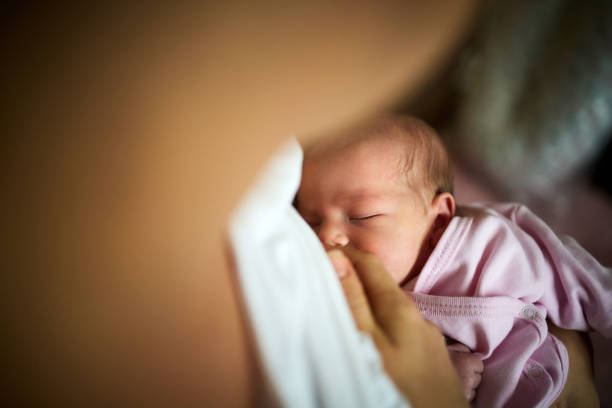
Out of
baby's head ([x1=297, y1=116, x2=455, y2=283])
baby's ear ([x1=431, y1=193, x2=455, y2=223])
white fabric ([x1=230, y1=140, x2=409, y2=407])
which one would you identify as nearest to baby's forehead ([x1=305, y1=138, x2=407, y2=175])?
baby's head ([x1=297, y1=116, x2=455, y2=283])

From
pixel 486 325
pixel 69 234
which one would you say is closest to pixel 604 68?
pixel 486 325

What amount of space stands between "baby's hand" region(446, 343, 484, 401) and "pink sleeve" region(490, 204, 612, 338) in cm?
21

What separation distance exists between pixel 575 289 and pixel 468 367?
0.94ft

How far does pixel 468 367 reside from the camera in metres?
0.63

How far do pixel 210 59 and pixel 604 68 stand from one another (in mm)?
950

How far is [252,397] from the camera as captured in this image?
340 millimetres

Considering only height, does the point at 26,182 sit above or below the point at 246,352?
above

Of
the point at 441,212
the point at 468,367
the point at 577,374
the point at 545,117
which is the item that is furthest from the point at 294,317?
the point at 545,117

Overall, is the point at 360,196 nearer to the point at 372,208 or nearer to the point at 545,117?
the point at 372,208

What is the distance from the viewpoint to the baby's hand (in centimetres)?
62

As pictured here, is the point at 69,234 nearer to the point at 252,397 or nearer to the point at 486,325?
the point at 252,397

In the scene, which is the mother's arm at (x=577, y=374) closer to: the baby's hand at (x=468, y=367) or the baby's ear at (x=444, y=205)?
the baby's hand at (x=468, y=367)

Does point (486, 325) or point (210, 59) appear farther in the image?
point (486, 325)

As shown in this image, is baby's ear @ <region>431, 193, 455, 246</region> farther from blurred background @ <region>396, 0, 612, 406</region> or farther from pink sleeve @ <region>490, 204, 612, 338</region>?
blurred background @ <region>396, 0, 612, 406</region>
